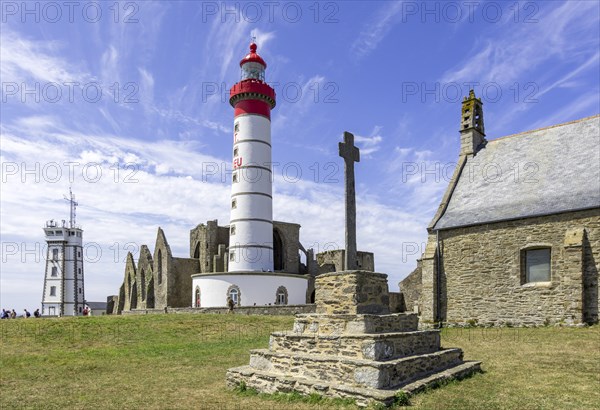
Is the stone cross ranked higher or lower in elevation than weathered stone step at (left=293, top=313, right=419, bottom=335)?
higher

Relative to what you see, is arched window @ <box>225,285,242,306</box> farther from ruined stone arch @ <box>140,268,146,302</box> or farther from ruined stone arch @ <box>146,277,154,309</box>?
ruined stone arch @ <box>140,268,146,302</box>

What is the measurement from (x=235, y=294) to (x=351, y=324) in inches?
915

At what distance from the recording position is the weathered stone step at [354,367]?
26.5 ft

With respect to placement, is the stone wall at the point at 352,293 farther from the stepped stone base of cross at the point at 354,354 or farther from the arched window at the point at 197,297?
the arched window at the point at 197,297

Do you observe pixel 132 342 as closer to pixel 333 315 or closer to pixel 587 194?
pixel 333 315

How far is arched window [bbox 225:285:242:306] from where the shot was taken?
31594mm

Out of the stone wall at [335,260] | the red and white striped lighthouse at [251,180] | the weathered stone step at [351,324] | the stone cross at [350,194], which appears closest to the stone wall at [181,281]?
the red and white striped lighthouse at [251,180]

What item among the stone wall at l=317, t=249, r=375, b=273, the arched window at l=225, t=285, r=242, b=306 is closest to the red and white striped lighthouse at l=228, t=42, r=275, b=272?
the arched window at l=225, t=285, r=242, b=306

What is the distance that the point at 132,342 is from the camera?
16.3m

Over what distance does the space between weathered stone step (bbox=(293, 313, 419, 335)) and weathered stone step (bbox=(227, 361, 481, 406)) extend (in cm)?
117

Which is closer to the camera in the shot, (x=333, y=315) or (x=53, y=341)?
(x=333, y=315)

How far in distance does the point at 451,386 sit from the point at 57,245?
65027 millimetres

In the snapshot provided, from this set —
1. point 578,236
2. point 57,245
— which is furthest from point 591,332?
point 57,245

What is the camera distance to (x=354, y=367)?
8289 millimetres
